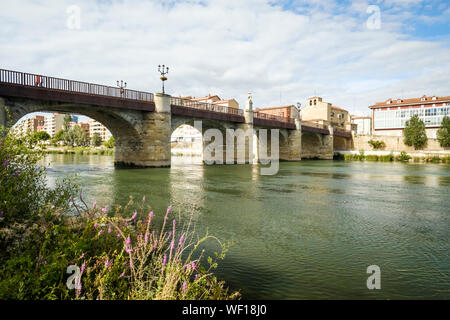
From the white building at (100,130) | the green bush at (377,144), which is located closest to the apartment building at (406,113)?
the green bush at (377,144)

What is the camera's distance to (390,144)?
6019 cm

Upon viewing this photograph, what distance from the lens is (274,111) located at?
78188 millimetres

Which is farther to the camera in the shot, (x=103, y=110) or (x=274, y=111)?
(x=274, y=111)

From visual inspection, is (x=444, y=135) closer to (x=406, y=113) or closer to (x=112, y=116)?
(x=406, y=113)

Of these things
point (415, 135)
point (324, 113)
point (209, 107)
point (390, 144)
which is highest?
point (324, 113)

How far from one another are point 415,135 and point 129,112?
5373cm

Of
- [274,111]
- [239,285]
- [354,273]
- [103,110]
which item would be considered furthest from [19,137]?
[274,111]

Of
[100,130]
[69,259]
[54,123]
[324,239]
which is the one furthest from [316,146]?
[54,123]

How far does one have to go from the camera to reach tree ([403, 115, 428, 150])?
5633 centimetres

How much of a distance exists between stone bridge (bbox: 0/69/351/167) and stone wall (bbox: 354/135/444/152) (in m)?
29.1

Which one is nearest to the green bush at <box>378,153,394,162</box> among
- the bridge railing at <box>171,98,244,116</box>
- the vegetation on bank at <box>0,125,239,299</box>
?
the bridge railing at <box>171,98,244,116</box>

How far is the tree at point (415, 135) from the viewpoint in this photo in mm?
56325

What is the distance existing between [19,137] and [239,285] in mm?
4330
